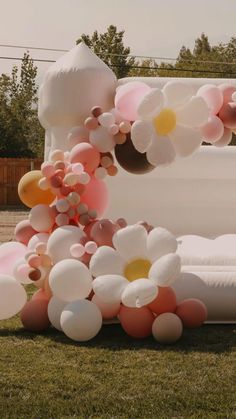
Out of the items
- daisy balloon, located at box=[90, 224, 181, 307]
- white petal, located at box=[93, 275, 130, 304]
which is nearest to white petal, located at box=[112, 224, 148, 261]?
daisy balloon, located at box=[90, 224, 181, 307]

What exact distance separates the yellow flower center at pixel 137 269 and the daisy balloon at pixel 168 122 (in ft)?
1.99

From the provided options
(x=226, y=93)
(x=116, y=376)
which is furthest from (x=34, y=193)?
(x=116, y=376)

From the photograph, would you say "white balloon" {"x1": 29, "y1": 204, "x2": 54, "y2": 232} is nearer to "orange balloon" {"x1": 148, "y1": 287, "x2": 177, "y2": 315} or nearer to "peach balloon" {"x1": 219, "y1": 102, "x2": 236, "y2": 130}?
"orange balloon" {"x1": 148, "y1": 287, "x2": 177, "y2": 315}

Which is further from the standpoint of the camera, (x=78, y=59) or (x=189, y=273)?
(x=78, y=59)

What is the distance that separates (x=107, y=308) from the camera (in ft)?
13.8

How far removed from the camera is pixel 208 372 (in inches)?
140

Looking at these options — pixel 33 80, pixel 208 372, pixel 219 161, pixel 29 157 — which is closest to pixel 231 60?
pixel 33 80

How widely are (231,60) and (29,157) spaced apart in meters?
14.0

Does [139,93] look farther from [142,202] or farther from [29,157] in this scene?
[29,157]

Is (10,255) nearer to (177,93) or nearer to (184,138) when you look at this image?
(184,138)

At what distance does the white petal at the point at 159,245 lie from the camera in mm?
4188

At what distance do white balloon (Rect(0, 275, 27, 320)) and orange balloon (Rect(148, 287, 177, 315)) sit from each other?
0.81 metres

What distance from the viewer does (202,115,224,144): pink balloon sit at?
441 centimetres

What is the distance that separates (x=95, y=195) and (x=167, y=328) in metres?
1.02
